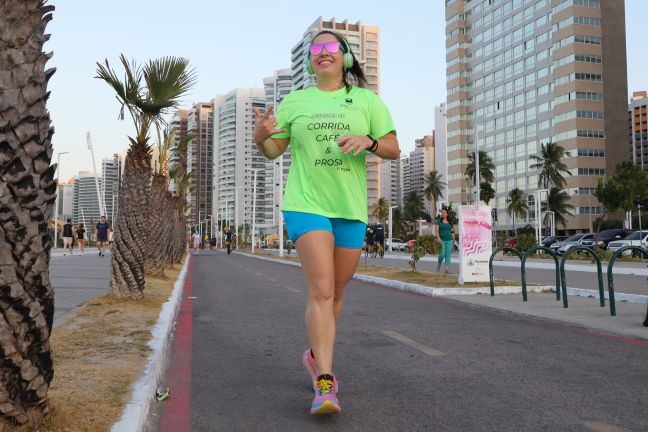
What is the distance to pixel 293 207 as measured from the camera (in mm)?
3621

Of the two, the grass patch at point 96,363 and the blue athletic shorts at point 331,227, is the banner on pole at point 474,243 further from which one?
the blue athletic shorts at point 331,227

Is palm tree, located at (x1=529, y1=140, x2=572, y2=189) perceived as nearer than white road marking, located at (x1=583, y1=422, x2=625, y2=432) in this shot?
No

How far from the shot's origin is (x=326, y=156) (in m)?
3.62

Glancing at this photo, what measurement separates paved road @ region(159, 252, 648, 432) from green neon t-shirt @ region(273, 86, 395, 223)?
1252mm

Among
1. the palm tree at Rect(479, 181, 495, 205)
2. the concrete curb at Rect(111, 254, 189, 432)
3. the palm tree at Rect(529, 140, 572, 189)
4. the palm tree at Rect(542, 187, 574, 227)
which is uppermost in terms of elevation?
the palm tree at Rect(529, 140, 572, 189)

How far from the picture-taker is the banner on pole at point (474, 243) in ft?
42.9

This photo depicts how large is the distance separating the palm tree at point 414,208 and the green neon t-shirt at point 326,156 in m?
123

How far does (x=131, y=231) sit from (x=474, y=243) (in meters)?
7.16

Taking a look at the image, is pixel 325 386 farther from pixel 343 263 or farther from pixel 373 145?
pixel 373 145

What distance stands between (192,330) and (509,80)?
108 metres

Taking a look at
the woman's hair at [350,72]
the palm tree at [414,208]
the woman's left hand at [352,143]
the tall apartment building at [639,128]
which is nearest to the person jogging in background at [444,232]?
the woman's hair at [350,72]

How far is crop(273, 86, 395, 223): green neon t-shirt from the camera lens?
361 cm

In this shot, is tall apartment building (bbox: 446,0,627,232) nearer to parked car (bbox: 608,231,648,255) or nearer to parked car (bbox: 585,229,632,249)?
parked car (bbox: 585,229,632,249)

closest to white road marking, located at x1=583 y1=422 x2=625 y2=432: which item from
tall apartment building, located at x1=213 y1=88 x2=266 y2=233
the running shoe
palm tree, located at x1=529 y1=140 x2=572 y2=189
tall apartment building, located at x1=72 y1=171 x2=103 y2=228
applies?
the running shoe
